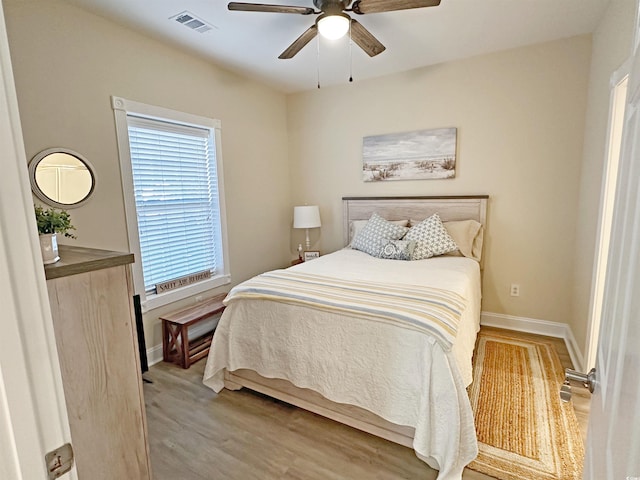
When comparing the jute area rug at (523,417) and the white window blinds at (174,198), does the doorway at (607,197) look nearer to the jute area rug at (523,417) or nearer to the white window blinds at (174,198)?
the jute area rug at (523,417)

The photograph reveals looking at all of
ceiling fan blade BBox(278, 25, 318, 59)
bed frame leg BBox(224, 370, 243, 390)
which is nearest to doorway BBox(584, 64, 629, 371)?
ceiling fan blade BBox(278, 25, 318, 59)

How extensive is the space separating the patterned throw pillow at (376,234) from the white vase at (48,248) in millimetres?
2498

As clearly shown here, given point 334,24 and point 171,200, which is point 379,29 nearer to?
point 334,24

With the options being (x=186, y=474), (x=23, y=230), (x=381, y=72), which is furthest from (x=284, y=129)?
(x=23, y=230)

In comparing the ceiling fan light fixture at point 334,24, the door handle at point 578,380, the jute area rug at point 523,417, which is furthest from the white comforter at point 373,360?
the ceiling fan light fixture at point 334,24

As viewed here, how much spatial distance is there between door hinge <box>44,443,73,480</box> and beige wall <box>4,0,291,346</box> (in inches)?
83.5

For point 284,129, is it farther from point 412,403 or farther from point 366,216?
point 412,403

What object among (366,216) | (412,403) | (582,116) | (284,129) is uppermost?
(284,129)

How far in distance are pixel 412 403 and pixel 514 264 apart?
2178mm

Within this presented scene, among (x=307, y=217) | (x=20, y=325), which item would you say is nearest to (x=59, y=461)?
(x=20, y=325)

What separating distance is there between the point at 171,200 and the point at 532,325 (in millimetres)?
3637

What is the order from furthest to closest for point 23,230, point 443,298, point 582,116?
point 582,116, point 443,298, point 23,230

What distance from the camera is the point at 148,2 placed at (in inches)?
82.1

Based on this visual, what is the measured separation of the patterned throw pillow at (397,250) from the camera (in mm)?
2926
